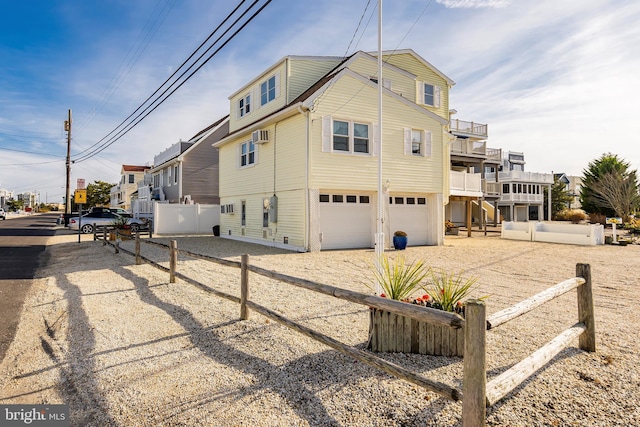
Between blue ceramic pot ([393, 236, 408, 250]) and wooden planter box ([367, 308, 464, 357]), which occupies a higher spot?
blue ceramic pot ([393, 236, 408, 250])

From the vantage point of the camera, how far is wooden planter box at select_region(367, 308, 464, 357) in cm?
450

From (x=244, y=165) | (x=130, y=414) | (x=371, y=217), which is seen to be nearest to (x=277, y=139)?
(x=244, y=165)

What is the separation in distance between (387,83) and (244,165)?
862 cm

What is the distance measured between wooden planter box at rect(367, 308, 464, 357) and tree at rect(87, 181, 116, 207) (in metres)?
72.3

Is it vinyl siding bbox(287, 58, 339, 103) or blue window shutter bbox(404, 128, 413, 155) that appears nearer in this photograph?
blue window shutter bbox(404, 128, 413, 155)

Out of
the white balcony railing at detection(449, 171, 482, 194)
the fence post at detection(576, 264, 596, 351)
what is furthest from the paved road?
the white balcony railing at detection(449, 171, 482, 194)

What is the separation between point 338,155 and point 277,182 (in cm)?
324

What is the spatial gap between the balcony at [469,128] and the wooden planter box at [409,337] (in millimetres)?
29792

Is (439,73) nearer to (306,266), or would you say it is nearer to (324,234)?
(324,234)

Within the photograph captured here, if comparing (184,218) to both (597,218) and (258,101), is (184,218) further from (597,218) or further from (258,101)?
(597,218)

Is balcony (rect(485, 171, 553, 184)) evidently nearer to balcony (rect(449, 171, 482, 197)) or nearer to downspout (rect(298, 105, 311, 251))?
balcony (rect(449, 171, 482, 197))

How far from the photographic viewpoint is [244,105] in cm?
2131

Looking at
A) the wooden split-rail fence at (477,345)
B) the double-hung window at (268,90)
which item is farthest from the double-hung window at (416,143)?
the wooden split-rail fence at (477,345)

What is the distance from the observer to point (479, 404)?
109 inches
